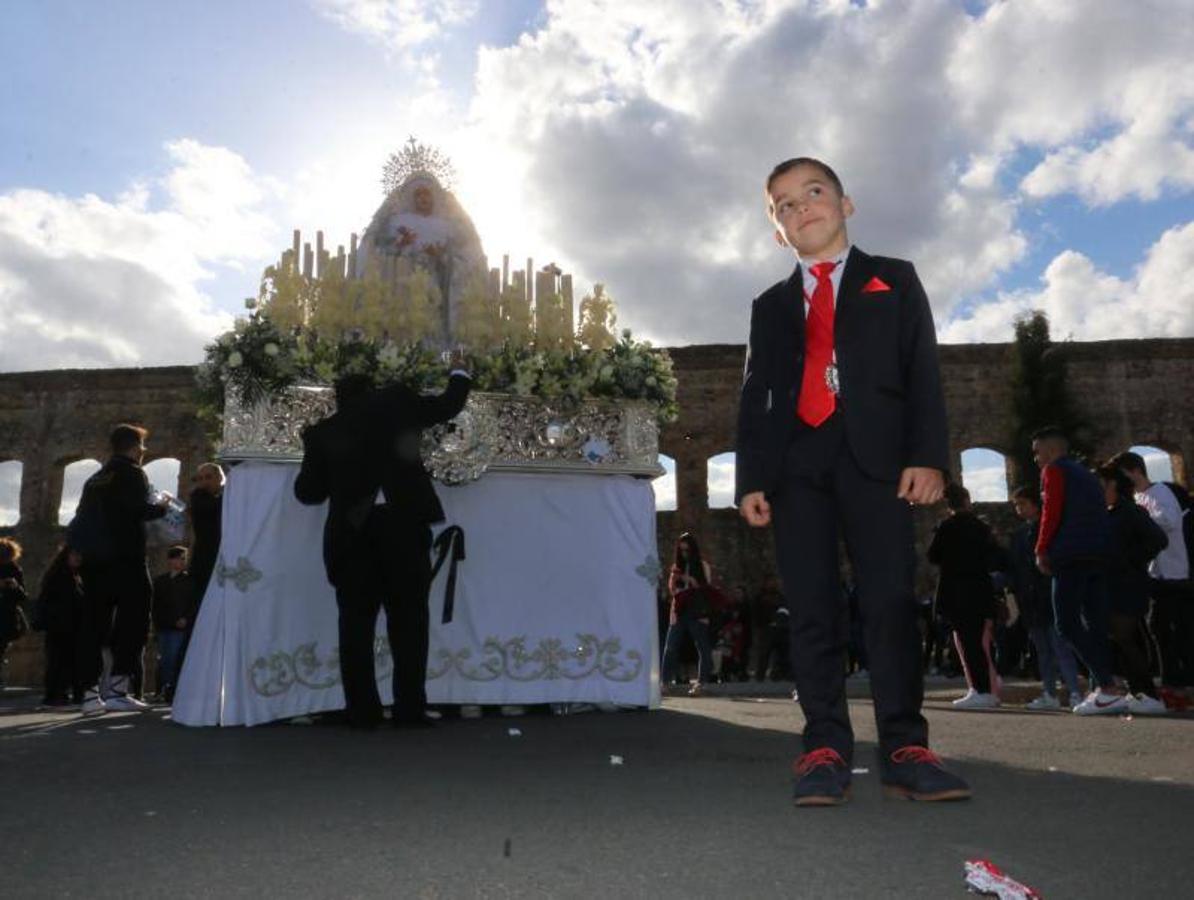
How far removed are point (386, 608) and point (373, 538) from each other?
38cm

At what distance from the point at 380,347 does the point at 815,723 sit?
413cm

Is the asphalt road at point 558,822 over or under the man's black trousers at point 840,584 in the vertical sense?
under

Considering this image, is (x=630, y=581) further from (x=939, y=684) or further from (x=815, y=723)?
(x=939, y=684)

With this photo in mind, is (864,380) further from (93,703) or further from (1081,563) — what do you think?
(93,703)

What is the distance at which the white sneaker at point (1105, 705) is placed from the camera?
696cm

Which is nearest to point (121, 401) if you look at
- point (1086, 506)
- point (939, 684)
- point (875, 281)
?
point (939, 684)

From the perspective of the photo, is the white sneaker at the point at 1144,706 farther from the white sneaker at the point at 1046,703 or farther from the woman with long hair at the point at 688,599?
the woman with long hair at the point at 688,599

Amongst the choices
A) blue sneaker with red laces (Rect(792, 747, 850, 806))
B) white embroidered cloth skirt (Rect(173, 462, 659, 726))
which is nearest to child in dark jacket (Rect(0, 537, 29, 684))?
white embroidered cloth skirt (Rect(173, 462, 659, 726))

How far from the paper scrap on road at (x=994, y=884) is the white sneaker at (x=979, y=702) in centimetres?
634

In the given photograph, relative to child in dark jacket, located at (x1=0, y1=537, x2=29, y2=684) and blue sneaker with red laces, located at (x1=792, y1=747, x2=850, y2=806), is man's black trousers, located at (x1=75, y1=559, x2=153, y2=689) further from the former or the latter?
blue sneaker with red laces, located at (x1=792, y1=747, x2=850, y2=806)

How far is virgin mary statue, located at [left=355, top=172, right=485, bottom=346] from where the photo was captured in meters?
7.50

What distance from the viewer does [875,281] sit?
326 centimetres

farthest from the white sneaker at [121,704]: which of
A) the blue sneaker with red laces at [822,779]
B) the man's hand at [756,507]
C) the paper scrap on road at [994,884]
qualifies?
the paper scrap on road at [994,884]

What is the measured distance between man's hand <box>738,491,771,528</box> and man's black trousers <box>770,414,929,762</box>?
31 millimetres
